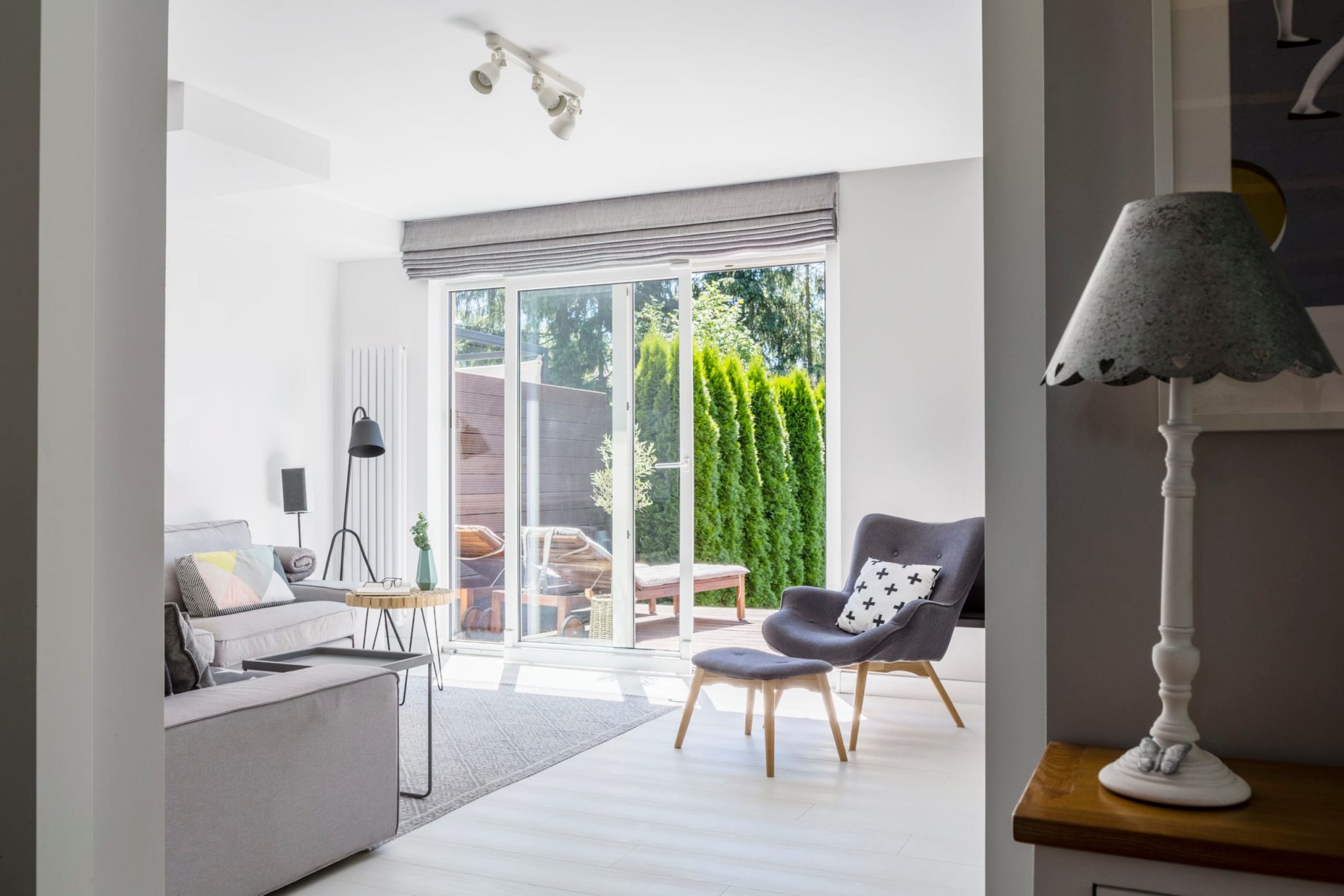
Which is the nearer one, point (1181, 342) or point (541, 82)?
point (1181, 342)

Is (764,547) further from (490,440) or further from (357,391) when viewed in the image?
(357,391)

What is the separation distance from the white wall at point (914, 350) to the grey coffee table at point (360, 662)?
98.5 inches

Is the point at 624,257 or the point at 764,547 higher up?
the point at 624,257

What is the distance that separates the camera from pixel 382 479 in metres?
6.64

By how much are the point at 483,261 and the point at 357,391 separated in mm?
1286

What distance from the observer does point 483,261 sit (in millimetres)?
6348

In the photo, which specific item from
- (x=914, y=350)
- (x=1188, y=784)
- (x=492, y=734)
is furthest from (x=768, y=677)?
(x=1188, y=784)

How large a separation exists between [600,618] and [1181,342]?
526 cm

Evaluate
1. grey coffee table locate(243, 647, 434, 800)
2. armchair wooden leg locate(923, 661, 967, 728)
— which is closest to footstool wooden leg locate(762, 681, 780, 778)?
armchair wooden leg locate(923, 661, 967, 728)

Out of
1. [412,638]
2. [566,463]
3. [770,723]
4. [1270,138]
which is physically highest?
[1270,138]

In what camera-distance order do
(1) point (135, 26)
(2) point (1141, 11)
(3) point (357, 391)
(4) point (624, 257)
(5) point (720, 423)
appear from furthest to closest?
(5) point (720, 423) < (3) point (357, 391) < (4) point (624, 257) < (1) point (135, 26) < (2) point (1141, 11)

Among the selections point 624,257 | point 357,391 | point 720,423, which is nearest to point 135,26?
→ point 624,257

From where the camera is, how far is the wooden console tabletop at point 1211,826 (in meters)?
1.01

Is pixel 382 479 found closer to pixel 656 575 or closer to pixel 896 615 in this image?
pixel 656 575
